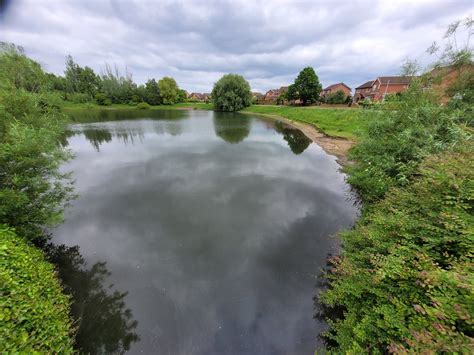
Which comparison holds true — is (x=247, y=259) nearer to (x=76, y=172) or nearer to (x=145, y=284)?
(x=145, y=284)

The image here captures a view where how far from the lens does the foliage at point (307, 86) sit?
159 feet

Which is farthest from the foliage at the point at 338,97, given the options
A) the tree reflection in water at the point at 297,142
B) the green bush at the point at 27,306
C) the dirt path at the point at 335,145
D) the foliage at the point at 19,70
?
the green bush at the point at 27,306

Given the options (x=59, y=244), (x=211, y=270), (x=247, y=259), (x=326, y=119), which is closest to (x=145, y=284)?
(x=211, y=270)

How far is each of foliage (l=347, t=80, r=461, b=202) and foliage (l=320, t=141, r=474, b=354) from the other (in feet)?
8.33

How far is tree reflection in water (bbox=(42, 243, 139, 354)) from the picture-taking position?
3.91m

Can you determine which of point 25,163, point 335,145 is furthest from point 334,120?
point 25,163

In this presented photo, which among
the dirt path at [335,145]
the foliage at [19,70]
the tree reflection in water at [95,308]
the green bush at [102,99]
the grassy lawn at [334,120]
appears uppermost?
the foliage at [19,70]

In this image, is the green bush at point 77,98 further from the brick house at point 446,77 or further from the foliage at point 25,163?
the brick house at point 446,77

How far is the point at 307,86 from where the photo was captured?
4919 centimetres

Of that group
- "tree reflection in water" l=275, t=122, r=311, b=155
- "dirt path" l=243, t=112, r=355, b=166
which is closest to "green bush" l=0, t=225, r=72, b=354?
"dirt path" l=243, t=112, r=355, b=166

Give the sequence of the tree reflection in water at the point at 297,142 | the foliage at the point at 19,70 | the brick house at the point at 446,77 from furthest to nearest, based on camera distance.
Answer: the tree reflection in water at the point at 297,142, the brick house at the point at 446,77, the foliage at the point at 19,70

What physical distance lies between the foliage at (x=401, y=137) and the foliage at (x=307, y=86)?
46.8 m

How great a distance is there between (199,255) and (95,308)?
272 cm

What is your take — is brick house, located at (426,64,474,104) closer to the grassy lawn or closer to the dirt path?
the grassy lawn
